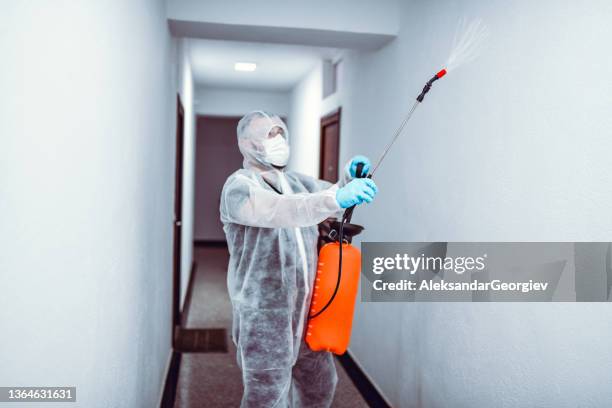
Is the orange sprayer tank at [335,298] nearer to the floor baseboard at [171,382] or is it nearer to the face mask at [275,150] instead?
the face mask at [275,150]

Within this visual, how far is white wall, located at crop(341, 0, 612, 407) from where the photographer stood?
141 centimetres

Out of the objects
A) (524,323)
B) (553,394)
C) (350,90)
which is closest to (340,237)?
(524,323)

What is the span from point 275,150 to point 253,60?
3.46 metres

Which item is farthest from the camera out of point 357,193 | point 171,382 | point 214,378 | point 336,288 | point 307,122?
point 307,122

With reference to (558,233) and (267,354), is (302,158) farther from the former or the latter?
(558,233)

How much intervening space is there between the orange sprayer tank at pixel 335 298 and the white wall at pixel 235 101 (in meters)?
5.85

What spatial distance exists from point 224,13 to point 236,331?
1.62m

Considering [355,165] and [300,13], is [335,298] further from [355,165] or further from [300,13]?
[300,13]

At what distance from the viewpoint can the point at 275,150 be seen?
212cm

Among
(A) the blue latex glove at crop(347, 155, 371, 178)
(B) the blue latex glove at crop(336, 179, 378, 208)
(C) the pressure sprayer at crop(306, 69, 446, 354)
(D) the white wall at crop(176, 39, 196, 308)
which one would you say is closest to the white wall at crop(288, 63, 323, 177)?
(D) the white wall at crop(176, 39, 196, 308)

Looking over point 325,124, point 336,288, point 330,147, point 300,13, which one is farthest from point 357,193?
point 325,124

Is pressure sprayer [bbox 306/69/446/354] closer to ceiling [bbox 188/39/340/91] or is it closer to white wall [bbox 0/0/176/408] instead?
white wall [bbox 0/0/176/408]

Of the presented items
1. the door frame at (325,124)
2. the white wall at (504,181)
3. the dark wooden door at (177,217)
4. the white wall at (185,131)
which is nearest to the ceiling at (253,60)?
the white wall at (185,131)

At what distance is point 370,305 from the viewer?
10.8 ft
